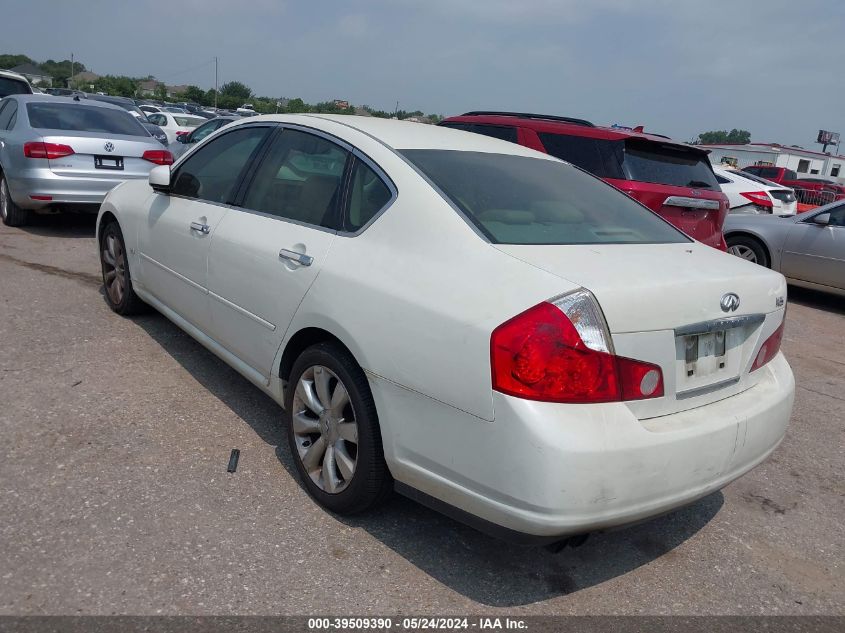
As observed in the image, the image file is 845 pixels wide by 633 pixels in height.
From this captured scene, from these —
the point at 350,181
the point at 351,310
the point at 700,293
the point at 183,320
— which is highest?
the point at 350,181

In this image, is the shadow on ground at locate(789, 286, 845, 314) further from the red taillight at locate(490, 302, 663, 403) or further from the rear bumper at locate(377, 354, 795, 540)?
the red taillight at locate(490, 302, 663, 403)

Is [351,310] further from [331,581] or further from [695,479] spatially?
[695,479]

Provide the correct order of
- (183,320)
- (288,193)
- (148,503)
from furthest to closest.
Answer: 1. (183,320)
2. (288,193)
3. (148,503)

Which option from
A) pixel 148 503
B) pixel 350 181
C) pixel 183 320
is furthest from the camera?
pixel 183 320

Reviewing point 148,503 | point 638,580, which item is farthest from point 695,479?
point 148,503

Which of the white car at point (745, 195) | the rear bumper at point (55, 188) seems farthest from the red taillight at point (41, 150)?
the white car at point (745, 195)

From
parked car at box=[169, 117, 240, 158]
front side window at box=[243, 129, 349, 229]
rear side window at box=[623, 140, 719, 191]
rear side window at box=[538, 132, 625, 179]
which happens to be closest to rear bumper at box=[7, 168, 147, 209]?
rear side window at box=[538, 132, 625, 179]

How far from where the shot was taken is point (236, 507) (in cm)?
305

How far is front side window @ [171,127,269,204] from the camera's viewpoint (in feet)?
13.1

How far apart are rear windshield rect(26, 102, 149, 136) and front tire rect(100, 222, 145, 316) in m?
3.35

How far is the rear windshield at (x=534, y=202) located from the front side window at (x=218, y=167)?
1.24 m

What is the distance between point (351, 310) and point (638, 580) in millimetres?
1508

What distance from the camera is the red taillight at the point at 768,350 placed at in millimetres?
2858

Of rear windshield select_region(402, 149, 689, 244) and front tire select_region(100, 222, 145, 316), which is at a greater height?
rear windshield select_region(402, 149, 689, 244)
